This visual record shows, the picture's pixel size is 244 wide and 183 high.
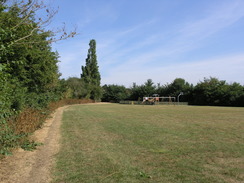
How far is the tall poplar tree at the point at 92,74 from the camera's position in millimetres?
Result: 58153

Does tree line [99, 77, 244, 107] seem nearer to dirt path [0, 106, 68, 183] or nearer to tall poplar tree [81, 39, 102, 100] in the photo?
tall poplar tree [81, 39, 102, 100]

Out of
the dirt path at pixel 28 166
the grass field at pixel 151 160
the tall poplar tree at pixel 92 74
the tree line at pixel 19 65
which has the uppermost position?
the tall poplar tree at pixel 92 74

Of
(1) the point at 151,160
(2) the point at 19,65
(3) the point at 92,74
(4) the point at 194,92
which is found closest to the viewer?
(1) the point at 151,160

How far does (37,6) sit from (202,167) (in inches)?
211

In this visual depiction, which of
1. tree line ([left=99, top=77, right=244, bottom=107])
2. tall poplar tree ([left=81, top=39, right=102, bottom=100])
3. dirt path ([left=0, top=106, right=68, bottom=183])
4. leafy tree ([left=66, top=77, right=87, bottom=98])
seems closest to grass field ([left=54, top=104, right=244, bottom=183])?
dirt path ([left=0, top=106, right=68, bottom=183])

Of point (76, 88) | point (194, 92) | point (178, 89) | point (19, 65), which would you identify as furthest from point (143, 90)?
point (19, 65)

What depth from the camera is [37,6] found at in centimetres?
506

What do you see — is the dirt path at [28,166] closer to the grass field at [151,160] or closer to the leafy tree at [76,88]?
the grass field at [151,160]

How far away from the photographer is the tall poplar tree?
5815 cm

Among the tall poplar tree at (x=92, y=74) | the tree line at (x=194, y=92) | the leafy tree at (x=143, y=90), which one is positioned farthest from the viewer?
the leafy tree at (x=143, y=90)

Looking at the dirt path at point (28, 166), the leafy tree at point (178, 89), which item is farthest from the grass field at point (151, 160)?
the leafy tree at point (178, 89)

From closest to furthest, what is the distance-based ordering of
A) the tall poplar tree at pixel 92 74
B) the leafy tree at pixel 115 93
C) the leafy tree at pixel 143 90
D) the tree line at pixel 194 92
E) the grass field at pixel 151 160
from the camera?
1. the grass field at pixel 151 160
2. the tree line at pixel 194 92
3. the tall poplar tree at pixel 92 74
4. the leafy tree at pixel 143 90
5. the leafy tree at pixel 115 93

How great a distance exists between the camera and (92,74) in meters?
61.0

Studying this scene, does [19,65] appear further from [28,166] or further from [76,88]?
[76,88]
